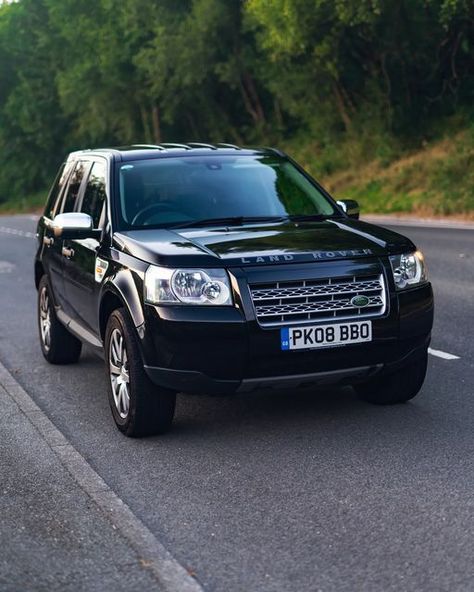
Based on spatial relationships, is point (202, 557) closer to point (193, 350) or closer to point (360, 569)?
point (360, 569)

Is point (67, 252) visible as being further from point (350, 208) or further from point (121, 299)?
point (350, 208)

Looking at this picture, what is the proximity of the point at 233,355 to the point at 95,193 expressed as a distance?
88.6 inches

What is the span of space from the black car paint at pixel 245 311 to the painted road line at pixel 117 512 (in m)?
0.70

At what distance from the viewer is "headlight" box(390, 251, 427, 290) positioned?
638 cm

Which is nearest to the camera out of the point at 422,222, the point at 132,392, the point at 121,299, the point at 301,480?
the point at 301,480

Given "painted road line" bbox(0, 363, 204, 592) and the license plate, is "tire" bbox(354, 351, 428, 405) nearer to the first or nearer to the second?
the license plate

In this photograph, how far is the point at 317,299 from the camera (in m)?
6.09

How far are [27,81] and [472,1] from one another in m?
47.3

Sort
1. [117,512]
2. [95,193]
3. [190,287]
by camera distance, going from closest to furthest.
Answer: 1. [117,512]
2. [190,287]
3. [95,193]

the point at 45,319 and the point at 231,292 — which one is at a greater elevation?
the point at 231,292

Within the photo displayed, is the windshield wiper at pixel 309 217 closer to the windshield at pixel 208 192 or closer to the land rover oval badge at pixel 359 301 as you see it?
the windshield at pixel 208 192

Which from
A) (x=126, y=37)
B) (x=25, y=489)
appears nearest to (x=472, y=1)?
(x=25, y=489)

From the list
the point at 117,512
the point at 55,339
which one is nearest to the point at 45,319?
the point at 55,339

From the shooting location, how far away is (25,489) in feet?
17.9
